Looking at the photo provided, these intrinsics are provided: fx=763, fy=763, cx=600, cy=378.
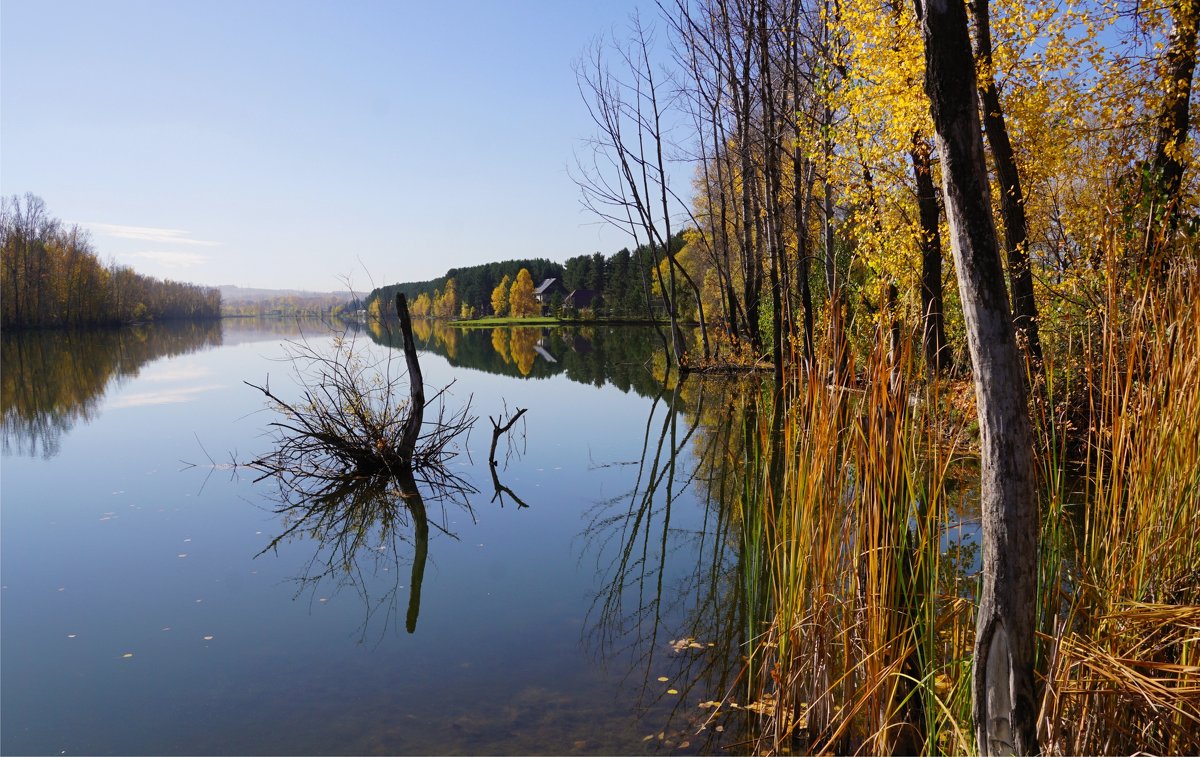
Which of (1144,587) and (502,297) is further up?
(502,297)

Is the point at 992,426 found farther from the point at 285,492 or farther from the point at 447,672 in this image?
the point at 285,492

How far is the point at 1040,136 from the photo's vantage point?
1137 centimetres

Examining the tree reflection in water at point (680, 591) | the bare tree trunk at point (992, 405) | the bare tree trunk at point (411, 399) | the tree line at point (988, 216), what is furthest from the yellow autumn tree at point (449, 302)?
the bare tree trunk at point (992, 405)

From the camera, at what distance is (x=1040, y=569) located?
303 centimetres

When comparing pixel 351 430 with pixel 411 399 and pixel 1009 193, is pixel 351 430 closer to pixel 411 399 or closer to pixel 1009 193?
pixel 411 399

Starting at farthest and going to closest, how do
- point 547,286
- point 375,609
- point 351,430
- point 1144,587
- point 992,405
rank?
point 547,286 → point 351,430 → point 375,609 → point 1144,587 → point 992,405

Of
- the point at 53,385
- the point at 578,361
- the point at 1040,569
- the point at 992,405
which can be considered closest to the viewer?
the point at 992,405

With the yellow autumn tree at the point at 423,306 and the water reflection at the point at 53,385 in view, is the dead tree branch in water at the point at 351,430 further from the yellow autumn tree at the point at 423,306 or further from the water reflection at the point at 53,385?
the yellow autumn tree at the point at 423,306

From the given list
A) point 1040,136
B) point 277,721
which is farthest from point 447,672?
point 1040,136

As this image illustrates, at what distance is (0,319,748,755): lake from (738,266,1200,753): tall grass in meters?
1.12

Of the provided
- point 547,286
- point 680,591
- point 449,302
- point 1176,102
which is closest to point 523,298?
point 547,286

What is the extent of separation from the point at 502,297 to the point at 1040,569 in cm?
9681

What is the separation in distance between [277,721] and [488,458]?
7301mm

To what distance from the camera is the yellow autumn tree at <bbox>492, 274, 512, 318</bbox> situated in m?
98.1
